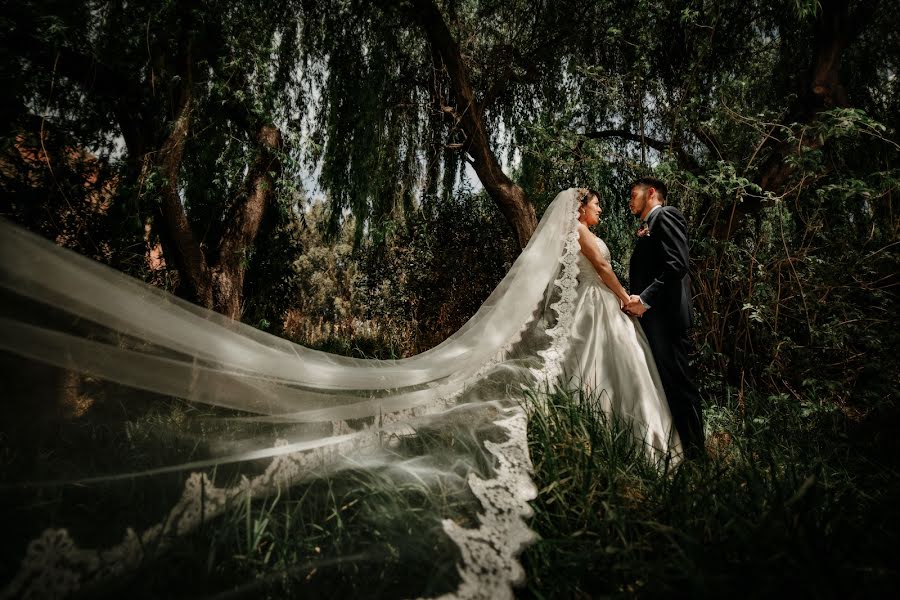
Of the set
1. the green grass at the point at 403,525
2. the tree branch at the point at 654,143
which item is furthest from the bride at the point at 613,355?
the tree branch at the point at 654,143

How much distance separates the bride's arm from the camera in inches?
104

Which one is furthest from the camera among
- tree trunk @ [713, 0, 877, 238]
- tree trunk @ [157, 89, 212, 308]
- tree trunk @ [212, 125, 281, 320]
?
tree trunk @ [713, 0, 877, 238]

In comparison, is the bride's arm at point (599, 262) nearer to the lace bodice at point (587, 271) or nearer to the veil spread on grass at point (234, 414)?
the lace bodice at point (587, 271)

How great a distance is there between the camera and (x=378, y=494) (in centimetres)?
143

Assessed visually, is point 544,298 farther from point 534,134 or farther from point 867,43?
point 867,43

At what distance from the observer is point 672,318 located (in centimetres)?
258

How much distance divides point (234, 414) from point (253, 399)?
2.8 inches

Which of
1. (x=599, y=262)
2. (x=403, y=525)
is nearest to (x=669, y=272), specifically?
(x=599, y=262)

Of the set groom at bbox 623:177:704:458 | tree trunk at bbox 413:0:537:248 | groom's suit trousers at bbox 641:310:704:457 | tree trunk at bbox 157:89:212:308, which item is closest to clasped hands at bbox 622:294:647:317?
groom at bbox 623:177:704:458

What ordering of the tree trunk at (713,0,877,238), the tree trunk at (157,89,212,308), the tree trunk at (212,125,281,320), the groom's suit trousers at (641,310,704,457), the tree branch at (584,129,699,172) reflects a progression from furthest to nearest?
the tree branch at (584,129,699,172) < the tree trunk at (713,0,877,238) < the tree trunk at (212,125,281,320) < the tree trunk at (157,89,212,308) < the groom's suit trousers at (641,310,704,457)

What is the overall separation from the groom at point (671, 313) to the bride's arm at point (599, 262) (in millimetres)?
96

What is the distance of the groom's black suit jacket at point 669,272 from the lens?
8.31 ft

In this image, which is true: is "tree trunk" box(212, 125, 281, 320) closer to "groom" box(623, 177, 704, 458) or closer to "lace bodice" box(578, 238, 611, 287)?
"lace bodice" box(578, 238, 611, 287)

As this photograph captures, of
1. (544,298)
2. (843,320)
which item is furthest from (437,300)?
(843,320)
